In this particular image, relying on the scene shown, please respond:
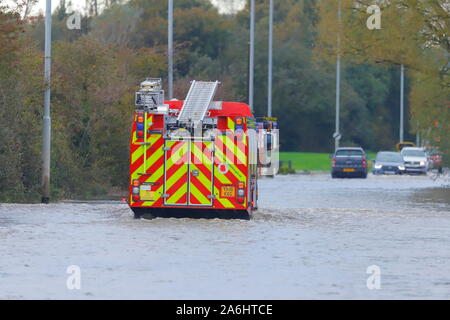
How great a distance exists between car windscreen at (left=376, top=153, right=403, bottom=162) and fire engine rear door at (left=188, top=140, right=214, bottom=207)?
45037 millimetres

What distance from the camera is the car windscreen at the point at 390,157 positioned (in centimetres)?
6762

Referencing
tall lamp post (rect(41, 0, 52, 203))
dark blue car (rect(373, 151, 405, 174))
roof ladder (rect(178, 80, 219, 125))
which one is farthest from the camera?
dark blue car (rect(373, 151, 405, 174))

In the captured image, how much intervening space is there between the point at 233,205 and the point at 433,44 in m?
22.6

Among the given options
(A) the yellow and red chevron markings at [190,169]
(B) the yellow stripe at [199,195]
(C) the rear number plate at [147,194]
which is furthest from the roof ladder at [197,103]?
(C) the rear number plate at [147,194]

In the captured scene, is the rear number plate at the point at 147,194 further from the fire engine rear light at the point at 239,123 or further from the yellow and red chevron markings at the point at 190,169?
the fire engine rear light at the point at 239,123

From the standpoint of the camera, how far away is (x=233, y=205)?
23.4 m

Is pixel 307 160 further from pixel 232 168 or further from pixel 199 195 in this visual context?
pixel 199 195

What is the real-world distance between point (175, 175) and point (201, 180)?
512 mm

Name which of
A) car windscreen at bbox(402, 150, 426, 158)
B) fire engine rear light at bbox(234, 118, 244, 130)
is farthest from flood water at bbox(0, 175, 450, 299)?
car windscreen at bbox(402, 150, 426, 158)

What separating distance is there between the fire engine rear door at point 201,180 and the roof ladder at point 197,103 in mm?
703

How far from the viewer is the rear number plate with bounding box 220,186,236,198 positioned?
23438 mm

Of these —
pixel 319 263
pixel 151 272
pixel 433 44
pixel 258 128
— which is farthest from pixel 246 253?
pixel 433 44

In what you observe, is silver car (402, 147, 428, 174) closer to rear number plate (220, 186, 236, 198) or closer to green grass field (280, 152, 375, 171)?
green grass field (280, 152, 375, 171)

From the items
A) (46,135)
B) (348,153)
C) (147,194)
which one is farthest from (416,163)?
(147,194)
